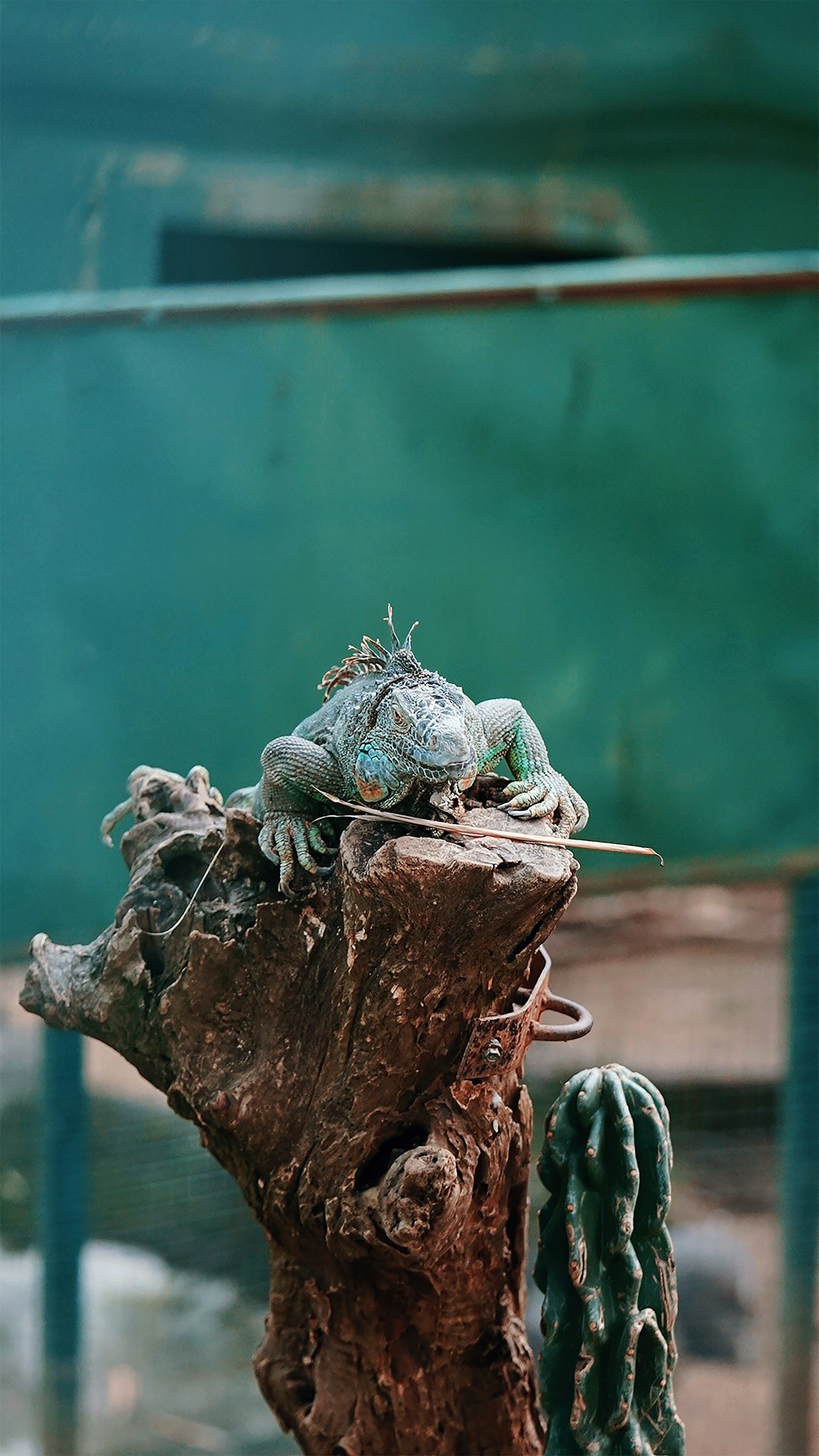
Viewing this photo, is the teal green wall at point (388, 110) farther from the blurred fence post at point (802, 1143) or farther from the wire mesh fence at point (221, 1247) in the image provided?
the blurred fence post at point (802, 1143)

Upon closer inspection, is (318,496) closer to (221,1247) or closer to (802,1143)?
(221,1247)

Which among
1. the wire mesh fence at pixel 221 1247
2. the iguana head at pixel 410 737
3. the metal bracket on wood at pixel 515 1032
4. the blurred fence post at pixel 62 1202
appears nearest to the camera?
the iguana head at pixel 410 737

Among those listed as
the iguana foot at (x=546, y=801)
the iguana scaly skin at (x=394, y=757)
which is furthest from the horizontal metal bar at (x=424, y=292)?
the iguana foot at (x=546, y=801)

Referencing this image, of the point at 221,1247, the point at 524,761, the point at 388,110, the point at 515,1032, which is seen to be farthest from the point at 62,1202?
the point at 388,110

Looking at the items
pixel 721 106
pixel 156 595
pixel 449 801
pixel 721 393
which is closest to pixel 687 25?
pixel 721 106

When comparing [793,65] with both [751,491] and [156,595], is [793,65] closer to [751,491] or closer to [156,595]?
[751,491]

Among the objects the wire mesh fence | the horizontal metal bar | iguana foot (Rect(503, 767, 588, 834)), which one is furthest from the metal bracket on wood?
the horizontal metal bar

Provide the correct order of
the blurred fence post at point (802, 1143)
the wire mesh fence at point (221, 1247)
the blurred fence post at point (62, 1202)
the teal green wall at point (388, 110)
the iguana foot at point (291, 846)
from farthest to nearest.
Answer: the blurred fence post at point (802, 1143) → the teal green wall at point (388, 110) → the wire mesh fence at point (221, 1247) → the blurred fence post at point (62, 1202) → the iguana foot at point (291, 846)

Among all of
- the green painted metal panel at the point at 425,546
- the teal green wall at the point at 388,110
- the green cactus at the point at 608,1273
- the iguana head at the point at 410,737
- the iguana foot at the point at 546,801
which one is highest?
the teal green wall at the point at 388,110
